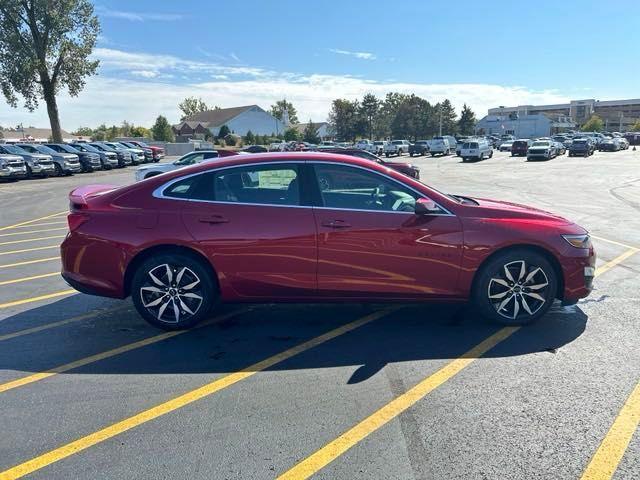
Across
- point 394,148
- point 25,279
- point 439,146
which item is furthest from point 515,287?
point 439,146

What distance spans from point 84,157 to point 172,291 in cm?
3017

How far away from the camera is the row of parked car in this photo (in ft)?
80.6

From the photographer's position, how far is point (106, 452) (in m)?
2.87

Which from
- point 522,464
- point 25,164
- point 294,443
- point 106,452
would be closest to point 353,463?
point 294,443

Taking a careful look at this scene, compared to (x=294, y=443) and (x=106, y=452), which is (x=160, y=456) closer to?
(x=106, y=452)

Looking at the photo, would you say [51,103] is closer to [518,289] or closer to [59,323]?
[59,323]

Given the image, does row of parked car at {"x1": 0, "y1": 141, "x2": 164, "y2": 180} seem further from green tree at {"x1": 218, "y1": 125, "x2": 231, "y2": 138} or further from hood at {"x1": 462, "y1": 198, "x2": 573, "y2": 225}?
green tree at {"x1": 218, "y1": 125, "x2": 231, "y2": 138}

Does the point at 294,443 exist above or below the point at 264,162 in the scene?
below

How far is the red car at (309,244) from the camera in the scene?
4.44m

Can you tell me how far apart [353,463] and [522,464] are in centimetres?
93

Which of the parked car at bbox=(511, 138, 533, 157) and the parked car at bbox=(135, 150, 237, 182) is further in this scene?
the parked car at bbox=(511, 138, 533, 157)

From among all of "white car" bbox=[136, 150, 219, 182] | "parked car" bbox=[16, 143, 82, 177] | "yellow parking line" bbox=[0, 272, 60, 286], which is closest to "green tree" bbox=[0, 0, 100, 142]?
"parked car" bbox=[16, 143, 82, 177]

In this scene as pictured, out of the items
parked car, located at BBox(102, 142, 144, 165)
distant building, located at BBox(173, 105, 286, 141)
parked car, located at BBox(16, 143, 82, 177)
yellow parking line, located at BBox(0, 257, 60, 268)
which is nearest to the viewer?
yellow parking line, located at BBox(0, 257, 60, 268)

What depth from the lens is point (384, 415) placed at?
322 centimetres
